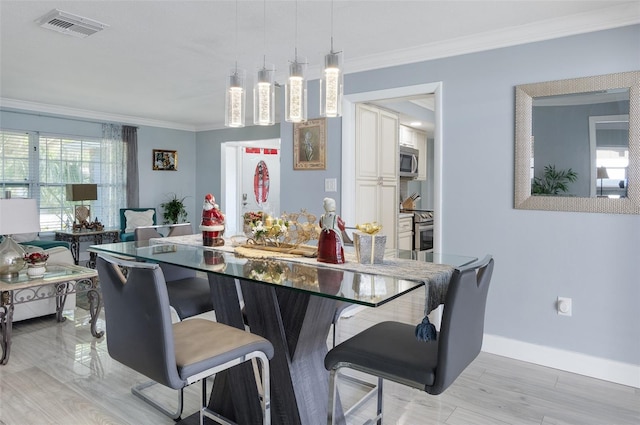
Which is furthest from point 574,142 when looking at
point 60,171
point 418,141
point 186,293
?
point 60,171

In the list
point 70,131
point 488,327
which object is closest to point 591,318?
point 488,327

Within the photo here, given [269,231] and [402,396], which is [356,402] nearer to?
[402,396]

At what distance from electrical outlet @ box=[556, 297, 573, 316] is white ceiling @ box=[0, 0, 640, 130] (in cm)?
177

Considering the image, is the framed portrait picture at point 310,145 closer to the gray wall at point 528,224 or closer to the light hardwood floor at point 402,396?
the gray wall at point 528,224

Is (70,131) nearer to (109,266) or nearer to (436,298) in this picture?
(109,266)

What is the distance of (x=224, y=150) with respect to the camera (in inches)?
308

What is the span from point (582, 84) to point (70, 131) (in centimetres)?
662

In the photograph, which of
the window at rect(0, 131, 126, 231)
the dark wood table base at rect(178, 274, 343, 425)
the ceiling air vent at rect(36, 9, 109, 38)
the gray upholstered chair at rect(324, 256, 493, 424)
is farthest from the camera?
the window at rect(0, 131, 126, 231)

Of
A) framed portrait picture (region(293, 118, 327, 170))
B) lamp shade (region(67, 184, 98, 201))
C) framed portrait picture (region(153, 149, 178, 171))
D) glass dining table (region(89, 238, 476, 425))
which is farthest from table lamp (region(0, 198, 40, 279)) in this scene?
framed portrait picture (region(153, 149, 178, 171))

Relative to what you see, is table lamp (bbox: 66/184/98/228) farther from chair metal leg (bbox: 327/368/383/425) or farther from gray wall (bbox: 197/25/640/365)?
chair metal leg (bbox: 327/368/383/425)

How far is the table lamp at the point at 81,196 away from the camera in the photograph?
6039 mm

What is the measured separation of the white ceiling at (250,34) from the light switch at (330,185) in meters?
0.99

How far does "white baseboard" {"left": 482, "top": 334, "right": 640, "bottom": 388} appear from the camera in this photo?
2680mm

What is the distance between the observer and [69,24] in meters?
2.98
